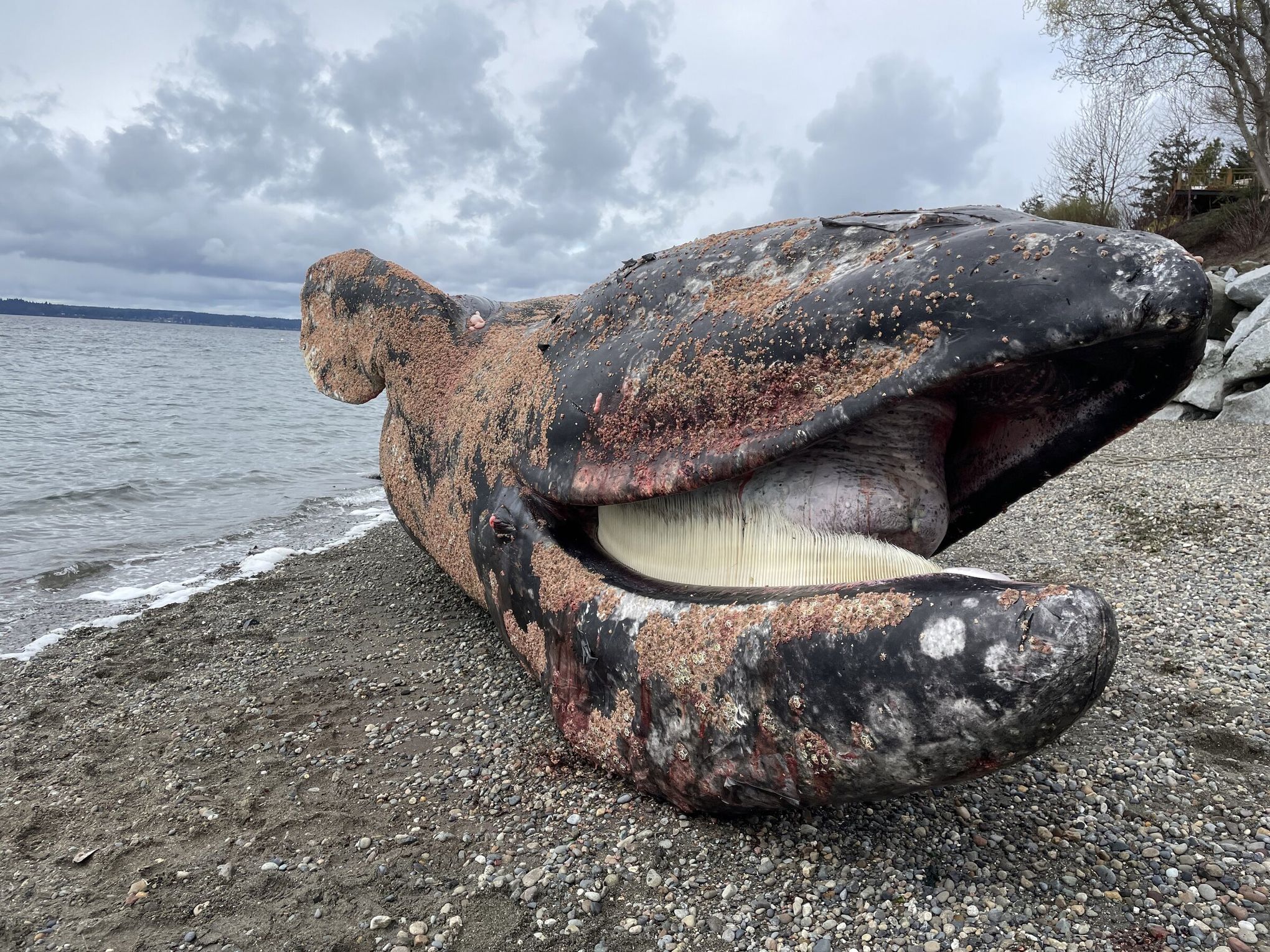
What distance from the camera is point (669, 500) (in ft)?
9.19

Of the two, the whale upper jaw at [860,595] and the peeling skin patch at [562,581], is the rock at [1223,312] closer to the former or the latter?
the whale upper jaw at [860,595]

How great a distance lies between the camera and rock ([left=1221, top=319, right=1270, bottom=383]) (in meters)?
11.3

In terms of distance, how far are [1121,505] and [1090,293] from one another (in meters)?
5.76

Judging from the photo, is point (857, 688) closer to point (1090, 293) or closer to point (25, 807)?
point (1090, 293)

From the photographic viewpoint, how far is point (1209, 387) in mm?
11977

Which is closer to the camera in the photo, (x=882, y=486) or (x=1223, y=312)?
(x=882, y=486)

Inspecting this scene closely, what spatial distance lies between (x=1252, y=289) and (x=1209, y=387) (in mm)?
2474

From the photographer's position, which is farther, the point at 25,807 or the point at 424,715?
the point at 424,715

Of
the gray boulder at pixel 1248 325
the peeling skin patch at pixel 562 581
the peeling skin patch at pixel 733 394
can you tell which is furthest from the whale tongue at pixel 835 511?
the gray boulder at pixel 1248 325

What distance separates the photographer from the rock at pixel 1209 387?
1183cm

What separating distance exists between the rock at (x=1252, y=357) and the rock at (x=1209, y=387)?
0.18 meters

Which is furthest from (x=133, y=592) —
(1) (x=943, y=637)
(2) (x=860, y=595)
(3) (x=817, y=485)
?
(1) (x=943, y=637)

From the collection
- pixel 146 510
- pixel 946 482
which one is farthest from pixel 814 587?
pixel 146 510

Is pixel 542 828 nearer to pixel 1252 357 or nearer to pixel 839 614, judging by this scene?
pixel 839 614
